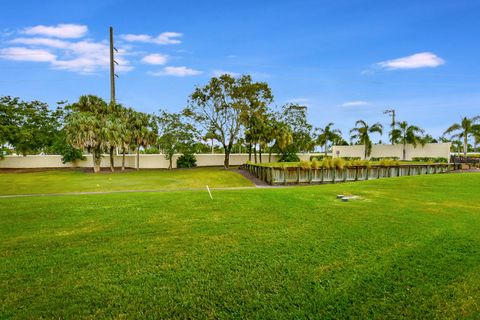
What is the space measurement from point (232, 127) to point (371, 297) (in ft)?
115

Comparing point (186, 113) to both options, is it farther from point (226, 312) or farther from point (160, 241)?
point (226, 312)

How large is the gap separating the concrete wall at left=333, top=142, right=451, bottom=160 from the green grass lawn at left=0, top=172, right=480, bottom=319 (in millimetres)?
39300

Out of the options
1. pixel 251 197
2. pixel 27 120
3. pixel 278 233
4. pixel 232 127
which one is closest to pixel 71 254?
pixel 278 233

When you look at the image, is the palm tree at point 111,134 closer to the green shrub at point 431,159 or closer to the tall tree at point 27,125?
the tall tree at point 27,125

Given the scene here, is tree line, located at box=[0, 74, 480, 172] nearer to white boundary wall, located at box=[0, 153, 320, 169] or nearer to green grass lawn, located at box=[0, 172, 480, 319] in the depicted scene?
white boundary wall, located at box=[0, 153, 320, 169]

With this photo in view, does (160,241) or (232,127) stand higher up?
(232,127)

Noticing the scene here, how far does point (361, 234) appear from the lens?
607 cm

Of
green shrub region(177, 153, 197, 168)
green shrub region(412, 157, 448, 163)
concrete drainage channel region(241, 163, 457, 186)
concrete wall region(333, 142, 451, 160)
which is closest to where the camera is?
concrete drainage channel region(241, 163, 457, 186)

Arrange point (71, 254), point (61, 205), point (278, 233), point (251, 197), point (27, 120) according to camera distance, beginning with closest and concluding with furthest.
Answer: point (71, 254) < point (278, 233) < point (61, 205) < point (251, 197) < point (27, 120)

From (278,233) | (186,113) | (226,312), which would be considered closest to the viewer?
(226,312)

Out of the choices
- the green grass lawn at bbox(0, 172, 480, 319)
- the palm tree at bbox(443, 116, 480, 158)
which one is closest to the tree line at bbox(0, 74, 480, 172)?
the palm tree at bbox(443, 116, 480, 158)

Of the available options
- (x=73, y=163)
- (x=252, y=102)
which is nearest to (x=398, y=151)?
(x=252, y=102)

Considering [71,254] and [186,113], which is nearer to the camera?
[71,254]

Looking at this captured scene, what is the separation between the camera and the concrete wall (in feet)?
136
